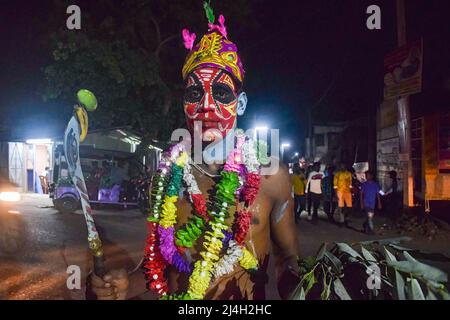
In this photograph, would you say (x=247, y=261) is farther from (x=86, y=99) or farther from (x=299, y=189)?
(x=299, y=189)

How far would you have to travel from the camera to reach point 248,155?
2.68 metres

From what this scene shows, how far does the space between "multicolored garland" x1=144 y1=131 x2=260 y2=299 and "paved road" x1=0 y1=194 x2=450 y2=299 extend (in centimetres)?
162

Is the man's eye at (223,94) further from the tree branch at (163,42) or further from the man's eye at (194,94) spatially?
the tree branch at (163,42)

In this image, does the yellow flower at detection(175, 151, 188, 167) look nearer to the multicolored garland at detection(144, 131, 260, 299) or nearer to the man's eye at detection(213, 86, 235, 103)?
the multicolored garland at detection(144, 131, 260, 299)

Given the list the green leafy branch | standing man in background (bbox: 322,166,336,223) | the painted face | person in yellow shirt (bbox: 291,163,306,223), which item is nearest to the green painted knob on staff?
the painted face

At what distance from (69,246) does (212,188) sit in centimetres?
777

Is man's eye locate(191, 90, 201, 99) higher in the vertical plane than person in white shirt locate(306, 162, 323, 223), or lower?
higher

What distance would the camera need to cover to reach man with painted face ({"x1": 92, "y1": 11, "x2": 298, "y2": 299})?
7.67ft

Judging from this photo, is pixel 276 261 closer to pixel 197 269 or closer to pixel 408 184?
pixel 197 269

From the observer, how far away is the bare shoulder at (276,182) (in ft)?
8.32

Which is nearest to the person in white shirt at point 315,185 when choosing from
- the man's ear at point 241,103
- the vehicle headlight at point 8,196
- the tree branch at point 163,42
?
the tree branch at point 163,42

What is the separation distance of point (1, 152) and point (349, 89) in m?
18.8

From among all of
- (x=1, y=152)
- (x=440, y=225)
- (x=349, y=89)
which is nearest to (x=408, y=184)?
(x=440, y=225)

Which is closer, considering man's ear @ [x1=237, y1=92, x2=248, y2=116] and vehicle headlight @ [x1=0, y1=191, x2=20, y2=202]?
man's ear @ [x1=237, y1=92, x2=248, y2=116]
